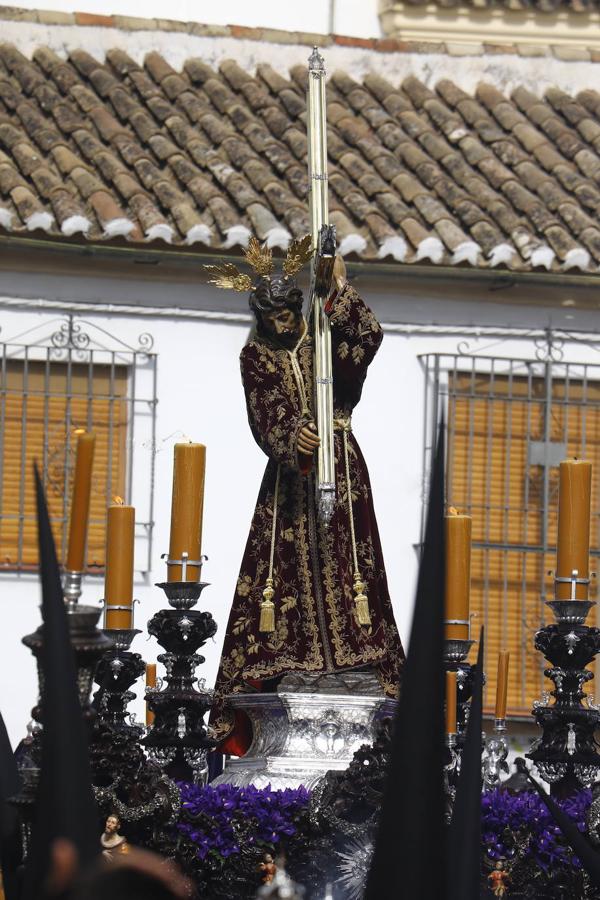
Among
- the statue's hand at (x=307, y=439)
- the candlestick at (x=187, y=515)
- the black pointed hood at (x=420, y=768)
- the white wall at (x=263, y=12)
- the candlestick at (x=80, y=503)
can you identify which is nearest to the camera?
the black pointed hood at (x=420, y=768)

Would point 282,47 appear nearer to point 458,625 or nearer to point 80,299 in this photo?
point 80,299

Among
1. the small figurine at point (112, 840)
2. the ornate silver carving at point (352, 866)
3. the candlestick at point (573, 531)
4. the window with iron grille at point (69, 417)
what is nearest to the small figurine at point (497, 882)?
the ornate silver carving at point (352, 866)

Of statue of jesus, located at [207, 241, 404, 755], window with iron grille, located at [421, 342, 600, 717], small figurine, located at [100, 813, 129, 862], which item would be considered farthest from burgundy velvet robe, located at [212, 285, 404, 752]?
window with iron grille, located at [421, 342, 600, 717]

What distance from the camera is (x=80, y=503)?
4023 millimetres

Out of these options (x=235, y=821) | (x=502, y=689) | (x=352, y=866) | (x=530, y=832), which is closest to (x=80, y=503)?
(x=235, y=821)

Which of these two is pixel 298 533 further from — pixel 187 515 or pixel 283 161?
pixel 283 161

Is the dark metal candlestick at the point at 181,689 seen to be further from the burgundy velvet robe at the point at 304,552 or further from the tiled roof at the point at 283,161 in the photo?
the tiled roof at the point at 283,161

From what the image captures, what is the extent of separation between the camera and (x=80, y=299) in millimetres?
11047

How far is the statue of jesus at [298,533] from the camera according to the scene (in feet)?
20.2

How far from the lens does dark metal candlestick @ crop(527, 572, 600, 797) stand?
18.9ft

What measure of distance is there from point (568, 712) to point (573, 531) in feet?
1.65

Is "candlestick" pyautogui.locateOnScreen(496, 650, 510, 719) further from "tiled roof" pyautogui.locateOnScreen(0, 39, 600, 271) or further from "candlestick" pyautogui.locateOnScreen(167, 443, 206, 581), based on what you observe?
"tiled roof" pyautogui.locateOnScreen(0, 39, 600, 271)

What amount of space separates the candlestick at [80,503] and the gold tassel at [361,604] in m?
2.24

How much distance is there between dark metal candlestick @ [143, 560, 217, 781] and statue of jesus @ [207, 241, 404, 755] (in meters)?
0.35
